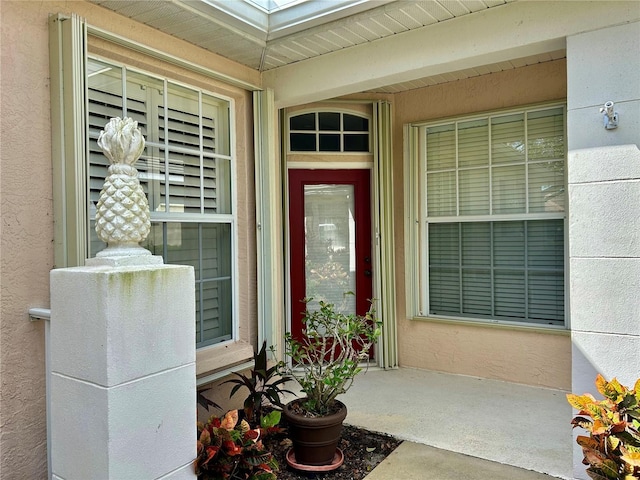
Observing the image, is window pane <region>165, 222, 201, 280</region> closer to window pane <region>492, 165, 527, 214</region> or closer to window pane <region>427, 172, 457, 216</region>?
window pane <region>427, 172, 457, 216</region>

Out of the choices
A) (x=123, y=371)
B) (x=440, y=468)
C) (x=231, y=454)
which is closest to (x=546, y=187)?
(x=440, y=468)

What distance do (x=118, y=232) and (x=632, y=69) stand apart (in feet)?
8.40

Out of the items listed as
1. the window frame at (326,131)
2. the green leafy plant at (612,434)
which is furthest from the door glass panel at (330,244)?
the green leafy plant at (612,434)

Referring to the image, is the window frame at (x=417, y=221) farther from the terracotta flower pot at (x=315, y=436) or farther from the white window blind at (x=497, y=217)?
the terracotta flower pot at (x=315, y=436)

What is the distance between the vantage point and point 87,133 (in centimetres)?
239

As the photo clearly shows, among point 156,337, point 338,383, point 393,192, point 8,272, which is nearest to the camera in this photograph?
point 156,337

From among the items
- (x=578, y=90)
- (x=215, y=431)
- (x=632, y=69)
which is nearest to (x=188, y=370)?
(x=215, y=431)

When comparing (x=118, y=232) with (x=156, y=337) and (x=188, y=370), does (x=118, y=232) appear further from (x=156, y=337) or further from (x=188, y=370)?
(x=188, y=370)

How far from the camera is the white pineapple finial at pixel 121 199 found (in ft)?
6.40

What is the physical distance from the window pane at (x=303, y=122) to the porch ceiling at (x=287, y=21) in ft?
3.63

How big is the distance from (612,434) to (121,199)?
2.24 m

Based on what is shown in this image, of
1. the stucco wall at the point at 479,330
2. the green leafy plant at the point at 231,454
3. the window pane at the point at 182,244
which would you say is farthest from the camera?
the stucco wall at the point at 479,330

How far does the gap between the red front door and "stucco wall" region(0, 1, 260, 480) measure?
2477 mm

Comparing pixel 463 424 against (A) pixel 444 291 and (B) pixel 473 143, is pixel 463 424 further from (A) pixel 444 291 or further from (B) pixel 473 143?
(B) pixel 473 143
